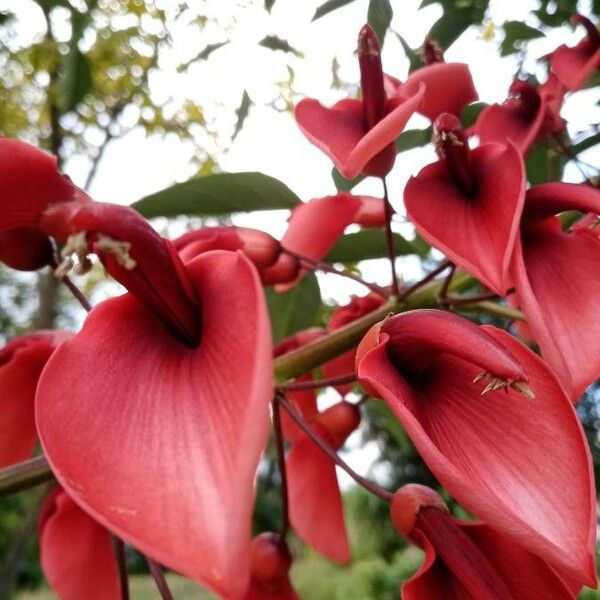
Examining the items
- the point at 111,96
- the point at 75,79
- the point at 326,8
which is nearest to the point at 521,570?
the point at 326,8

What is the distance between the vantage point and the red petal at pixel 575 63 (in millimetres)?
596

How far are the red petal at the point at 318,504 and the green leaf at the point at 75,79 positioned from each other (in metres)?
0.55

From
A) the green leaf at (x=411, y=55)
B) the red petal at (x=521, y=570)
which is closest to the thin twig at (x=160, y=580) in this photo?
the red petal at (x=521, y=570)

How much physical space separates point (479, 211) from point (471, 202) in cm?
1

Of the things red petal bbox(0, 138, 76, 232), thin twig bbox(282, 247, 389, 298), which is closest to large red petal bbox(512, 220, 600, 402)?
thin twig bbox(282, 247, 389, 298)

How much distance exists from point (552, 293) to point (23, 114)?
1.85m

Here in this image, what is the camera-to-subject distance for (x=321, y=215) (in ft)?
1.98

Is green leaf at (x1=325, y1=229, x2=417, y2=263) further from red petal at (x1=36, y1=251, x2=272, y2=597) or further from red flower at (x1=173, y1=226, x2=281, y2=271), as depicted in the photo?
red petal at (x1=36, y1=251, x2=272, y2=597)

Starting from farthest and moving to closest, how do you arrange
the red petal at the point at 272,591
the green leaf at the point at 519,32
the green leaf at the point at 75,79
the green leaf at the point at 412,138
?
the green leaf at the point at 75,79 < the green leaf at the point at 519,32 < the green leaf at the point at 412,138 < the red petal at the point at 272,591

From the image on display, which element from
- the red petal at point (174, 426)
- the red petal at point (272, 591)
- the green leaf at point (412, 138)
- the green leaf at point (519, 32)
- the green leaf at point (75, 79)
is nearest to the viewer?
the red petal at point (174, 426)

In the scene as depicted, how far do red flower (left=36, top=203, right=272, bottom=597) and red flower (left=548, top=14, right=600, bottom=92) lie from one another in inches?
14.6

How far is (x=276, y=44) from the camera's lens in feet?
2.46

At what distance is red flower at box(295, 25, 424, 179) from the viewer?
1.36ft

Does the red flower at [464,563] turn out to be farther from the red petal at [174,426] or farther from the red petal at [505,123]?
the red petal at [505,123]
